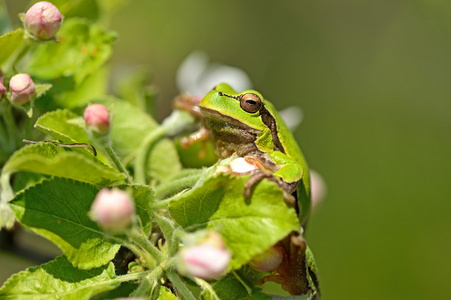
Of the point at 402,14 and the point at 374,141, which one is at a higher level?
the point at 402,14

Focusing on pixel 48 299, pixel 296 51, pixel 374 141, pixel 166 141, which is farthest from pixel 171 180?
pixel 296 51

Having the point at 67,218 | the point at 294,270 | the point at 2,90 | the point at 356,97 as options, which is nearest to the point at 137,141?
the point at 2,90

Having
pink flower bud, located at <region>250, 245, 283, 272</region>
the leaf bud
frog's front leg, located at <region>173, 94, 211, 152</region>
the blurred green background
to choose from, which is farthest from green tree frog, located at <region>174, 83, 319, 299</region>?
the blurred green background

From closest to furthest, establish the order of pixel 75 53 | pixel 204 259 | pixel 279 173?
pixel 204 259, pixel 279 173, pixel 75 53

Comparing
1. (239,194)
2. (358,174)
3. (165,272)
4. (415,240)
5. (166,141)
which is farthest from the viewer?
(358,174)

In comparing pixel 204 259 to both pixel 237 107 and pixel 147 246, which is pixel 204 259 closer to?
pixel 147 246

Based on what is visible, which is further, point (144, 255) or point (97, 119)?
point (144, 255)

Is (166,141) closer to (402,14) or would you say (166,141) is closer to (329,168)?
(329,168)
